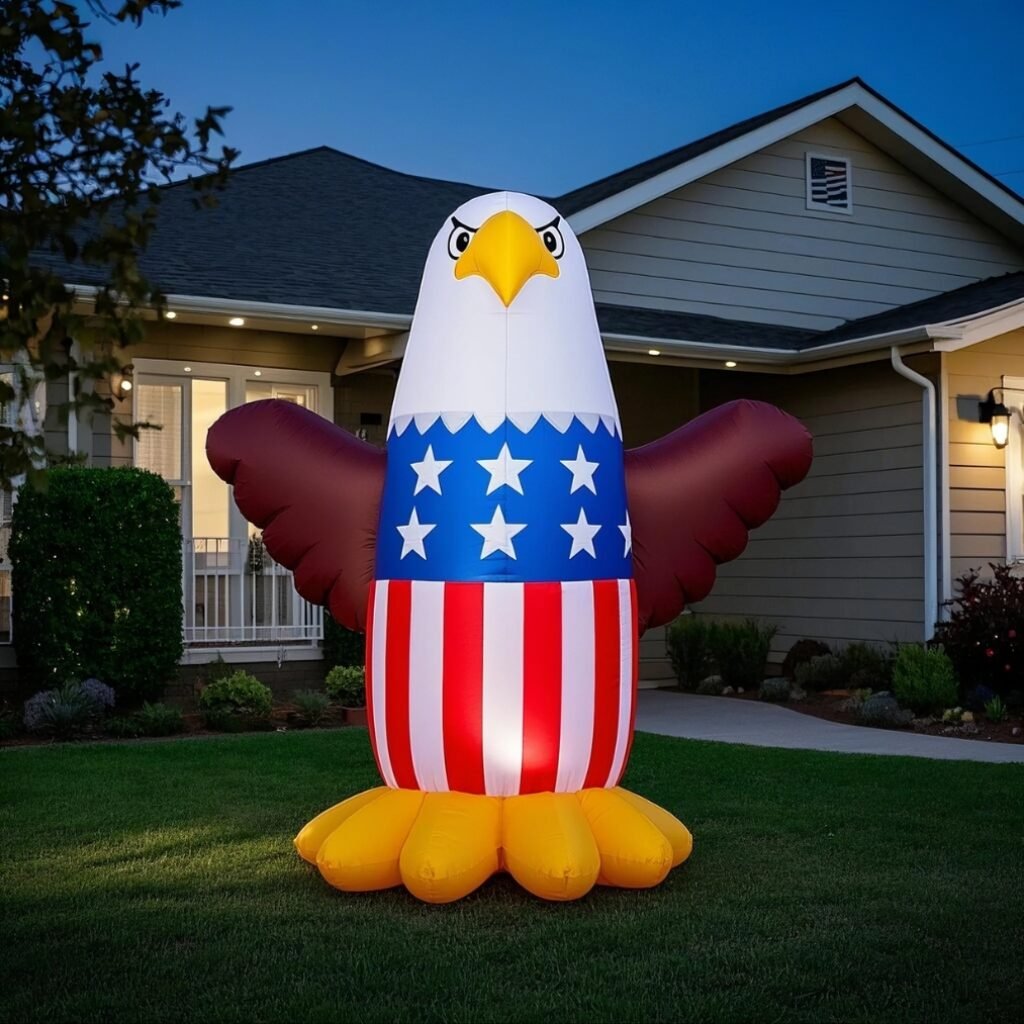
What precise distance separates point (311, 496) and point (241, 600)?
6273 millimetres

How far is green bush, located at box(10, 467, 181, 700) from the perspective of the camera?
32.6 feet

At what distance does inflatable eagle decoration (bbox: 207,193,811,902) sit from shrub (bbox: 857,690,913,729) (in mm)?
5317

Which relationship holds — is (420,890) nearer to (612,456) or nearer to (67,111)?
(612,456)

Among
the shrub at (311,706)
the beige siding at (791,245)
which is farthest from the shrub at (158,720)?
the beige siding at (791,245)

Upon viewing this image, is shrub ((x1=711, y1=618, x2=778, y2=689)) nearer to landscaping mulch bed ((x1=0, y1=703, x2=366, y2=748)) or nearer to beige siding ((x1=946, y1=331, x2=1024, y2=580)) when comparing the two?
beige siding ((x1=946, y1=331, x2=1024, y2=580))

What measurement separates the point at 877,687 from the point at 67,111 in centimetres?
1006

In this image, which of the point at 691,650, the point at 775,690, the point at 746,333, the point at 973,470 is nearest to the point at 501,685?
the point at 775,690

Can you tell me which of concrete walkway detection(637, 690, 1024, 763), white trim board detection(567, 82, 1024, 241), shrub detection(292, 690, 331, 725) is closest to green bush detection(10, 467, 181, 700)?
shrub detection(292, 690, 331, 725)

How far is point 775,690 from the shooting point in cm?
1217

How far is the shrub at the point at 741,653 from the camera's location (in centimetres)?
1287

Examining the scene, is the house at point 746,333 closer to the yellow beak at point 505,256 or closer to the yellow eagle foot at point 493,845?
the yellow beak at point 505,256

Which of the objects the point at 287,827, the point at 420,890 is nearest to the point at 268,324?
the point at 287,827

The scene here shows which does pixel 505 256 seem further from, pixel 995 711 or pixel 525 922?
pixel 995 711

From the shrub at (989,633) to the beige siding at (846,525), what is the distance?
0.83 metres
